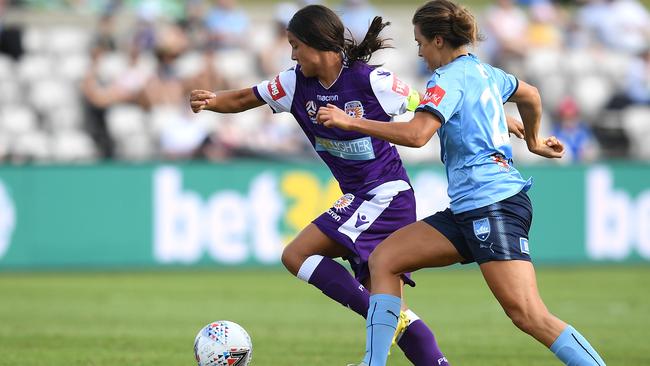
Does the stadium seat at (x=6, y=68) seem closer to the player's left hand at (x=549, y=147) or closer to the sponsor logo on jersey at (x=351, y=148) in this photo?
the sponsor logo on jersey at (x=351, y=148)

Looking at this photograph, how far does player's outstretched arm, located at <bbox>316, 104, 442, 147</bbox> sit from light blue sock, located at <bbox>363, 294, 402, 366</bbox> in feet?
3.32

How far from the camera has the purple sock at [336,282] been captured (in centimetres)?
720

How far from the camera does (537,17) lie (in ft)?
69.2

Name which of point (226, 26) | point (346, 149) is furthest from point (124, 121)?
point (346, 149)

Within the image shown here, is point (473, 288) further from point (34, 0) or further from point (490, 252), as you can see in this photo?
point (34, 0)

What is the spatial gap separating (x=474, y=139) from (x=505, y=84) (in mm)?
502

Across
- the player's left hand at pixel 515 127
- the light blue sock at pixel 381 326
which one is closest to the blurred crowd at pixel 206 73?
the player's left hand at pixel 515 127

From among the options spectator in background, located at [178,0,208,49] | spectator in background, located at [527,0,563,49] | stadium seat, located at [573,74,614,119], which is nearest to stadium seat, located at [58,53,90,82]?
spectator in background, located at [178,0,208,49]

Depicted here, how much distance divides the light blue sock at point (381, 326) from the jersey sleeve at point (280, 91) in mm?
1533

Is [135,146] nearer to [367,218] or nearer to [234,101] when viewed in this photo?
[234,101]

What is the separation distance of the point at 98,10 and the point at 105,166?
6.99 metres

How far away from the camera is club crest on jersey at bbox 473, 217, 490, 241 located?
6.25 m

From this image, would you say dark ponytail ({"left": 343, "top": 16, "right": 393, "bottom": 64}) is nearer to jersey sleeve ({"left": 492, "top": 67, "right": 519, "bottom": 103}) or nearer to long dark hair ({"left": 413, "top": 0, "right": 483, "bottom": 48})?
long dark hair ({"left": 413, "top": 0, "right": 483, "bottom": 48})

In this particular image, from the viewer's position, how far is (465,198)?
20.9 feet
